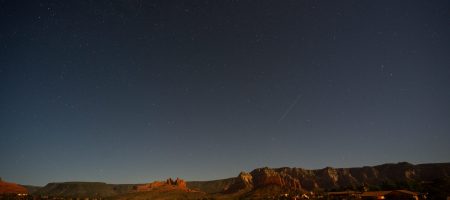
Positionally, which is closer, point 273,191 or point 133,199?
point 133,199

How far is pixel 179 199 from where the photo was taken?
15100cm

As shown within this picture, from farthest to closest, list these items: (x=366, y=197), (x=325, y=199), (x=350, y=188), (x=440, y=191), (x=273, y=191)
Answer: (x=273, y=191) < (x=350, y=188) < (x=325, y=199) < (x=366, y=197) < (x=440, y=191)

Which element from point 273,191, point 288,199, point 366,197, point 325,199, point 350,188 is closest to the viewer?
point 366,197

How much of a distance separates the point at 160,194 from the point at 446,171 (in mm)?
165614

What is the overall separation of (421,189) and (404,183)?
15.7 meters

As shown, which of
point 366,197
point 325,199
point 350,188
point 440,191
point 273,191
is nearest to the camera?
point 440,191

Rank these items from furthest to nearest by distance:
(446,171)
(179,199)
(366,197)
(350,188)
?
1. (446,171)
2. (179,199)
3. (350,188)
4. (366,197)

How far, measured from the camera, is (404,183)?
113 m

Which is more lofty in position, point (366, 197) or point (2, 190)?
point (2, 190)

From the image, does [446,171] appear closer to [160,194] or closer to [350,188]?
[350,188]

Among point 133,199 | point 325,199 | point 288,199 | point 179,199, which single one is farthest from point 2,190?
point 325,199

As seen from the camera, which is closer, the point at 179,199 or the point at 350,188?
the point at 350,188

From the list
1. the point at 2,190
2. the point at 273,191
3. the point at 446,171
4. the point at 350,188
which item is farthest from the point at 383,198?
the point at 2,190

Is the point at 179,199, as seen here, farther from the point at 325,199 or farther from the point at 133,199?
the point at 325,199
